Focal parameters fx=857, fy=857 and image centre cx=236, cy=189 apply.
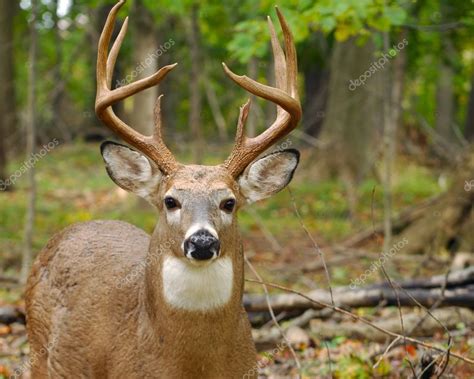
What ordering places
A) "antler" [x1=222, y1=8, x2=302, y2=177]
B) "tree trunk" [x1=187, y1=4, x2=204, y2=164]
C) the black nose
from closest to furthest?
the black nose < "antler" [x1=222, y1=8, x2=302, y2=177] < "tree trunk" [x1=187, y1=4, x2=204, y2=164]

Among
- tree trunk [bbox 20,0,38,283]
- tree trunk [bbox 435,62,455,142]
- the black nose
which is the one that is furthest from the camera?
tree trunk [bbox 435,62,455,142]

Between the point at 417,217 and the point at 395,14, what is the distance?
397 centimetres

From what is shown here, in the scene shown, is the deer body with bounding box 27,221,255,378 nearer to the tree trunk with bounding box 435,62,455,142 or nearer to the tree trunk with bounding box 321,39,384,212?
the tree trunk with bounding box 321,39,384,212

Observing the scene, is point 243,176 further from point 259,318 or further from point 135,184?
point 259,318

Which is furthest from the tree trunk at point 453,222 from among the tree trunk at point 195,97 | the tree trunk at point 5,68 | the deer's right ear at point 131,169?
the tree trunk at point 5,68

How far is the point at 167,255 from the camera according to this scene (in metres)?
4.21

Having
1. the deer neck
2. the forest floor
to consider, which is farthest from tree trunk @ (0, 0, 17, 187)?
the deer neck

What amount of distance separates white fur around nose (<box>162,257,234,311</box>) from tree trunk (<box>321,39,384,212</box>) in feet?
38.0

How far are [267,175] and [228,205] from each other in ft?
1.50

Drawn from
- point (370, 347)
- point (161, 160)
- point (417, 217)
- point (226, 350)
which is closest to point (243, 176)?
point (161, 160)

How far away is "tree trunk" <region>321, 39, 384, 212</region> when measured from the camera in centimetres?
1583

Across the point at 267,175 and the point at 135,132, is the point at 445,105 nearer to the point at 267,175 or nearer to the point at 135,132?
the point at 267,175

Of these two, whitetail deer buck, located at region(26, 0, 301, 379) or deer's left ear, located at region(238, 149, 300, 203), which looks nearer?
whitetail deer buck, located at region(26, 0, 301, 379)

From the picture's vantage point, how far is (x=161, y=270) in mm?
4227
